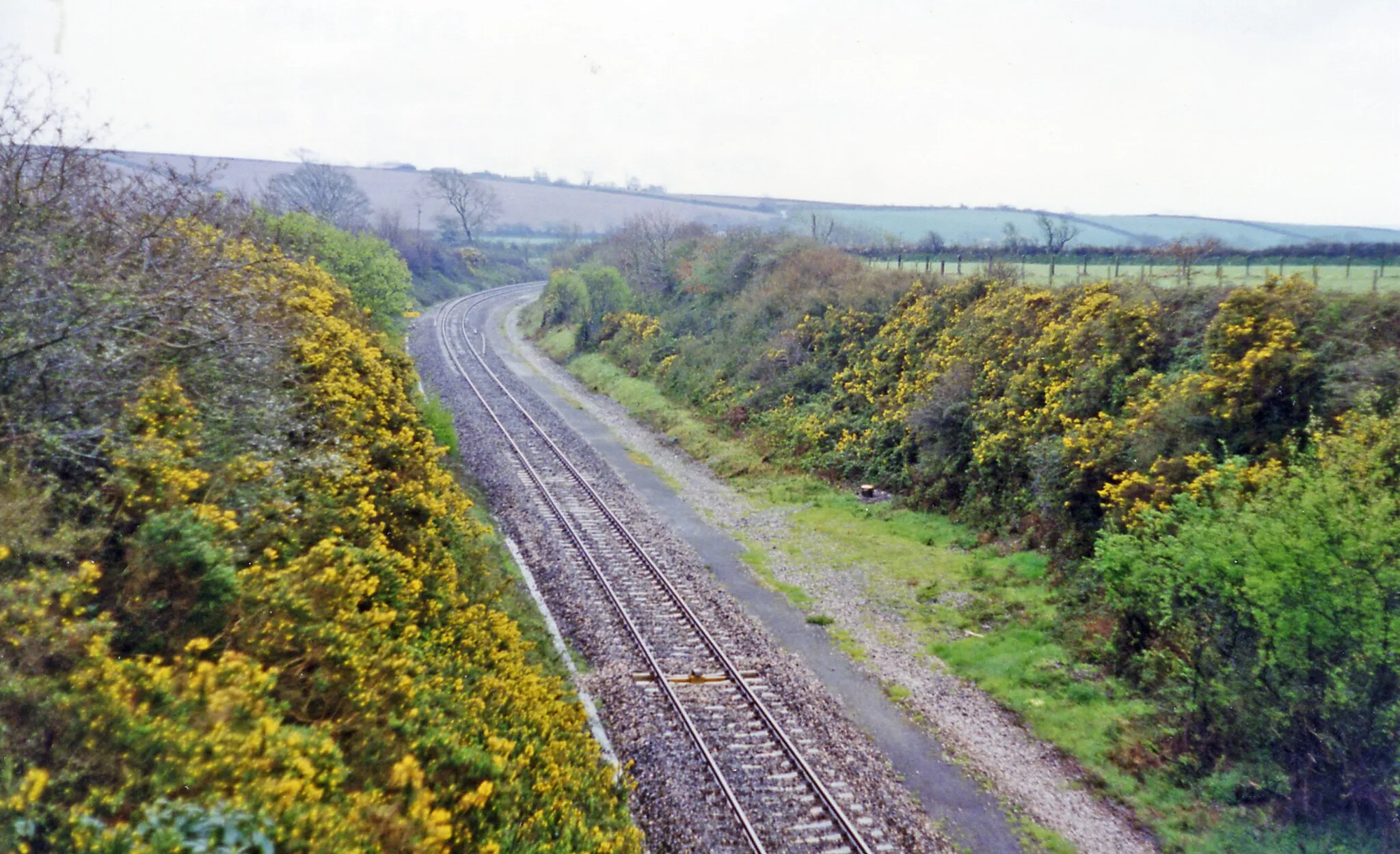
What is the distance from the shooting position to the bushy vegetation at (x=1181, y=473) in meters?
8.34

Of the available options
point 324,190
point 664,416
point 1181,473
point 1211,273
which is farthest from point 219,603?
point 324,190

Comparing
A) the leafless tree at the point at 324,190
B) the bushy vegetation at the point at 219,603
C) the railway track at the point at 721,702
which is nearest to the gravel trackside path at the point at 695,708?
the railway track at the point at 721,702

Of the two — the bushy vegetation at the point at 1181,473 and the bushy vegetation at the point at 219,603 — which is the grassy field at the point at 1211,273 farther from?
the bushy vegetation at the point at 219,603

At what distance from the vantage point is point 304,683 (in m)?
6.43

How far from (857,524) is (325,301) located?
13.5 meters

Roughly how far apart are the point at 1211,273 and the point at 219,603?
939 inches

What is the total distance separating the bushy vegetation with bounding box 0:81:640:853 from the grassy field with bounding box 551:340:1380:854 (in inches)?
Answer: 248

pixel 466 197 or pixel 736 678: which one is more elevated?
pixel 466 197

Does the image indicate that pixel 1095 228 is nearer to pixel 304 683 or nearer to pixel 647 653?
pixel 647 653

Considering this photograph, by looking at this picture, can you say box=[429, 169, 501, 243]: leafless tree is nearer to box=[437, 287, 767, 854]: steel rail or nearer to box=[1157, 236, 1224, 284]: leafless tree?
box=[437, 287, 767, 854]: steel rail

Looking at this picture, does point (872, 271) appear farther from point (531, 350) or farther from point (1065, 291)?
point (531, 350)

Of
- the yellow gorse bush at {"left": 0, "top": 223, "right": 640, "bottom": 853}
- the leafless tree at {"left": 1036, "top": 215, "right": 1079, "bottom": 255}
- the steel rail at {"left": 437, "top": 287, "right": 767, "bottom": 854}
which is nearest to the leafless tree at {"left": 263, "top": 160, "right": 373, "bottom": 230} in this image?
the steel rail at {"left": 437, "top": 287, "right": 767, "bottom": 854}

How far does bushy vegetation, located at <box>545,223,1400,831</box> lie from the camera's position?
8.34m

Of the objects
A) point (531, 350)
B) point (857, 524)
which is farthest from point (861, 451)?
point (531, 350)
